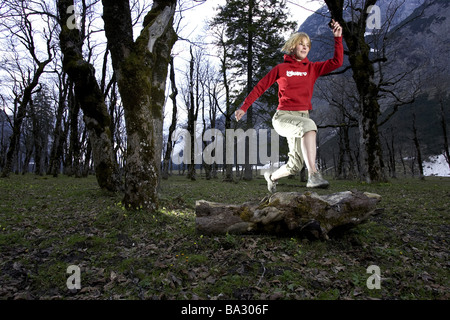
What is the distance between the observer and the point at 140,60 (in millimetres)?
7059

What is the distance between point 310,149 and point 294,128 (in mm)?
291

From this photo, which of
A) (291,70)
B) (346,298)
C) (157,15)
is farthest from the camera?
(157,15)

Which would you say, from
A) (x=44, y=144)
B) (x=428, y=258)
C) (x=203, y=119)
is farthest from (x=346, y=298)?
(x=44, y=144)

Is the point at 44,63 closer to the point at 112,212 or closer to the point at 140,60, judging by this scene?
the point at 140,60

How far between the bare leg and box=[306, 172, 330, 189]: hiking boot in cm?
5

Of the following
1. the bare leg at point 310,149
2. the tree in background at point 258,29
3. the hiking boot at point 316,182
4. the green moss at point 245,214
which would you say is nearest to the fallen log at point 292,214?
the green moss at point 245,214

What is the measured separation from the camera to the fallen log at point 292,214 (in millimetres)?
4992

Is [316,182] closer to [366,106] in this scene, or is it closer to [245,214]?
[245,214]

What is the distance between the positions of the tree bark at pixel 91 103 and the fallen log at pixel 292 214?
635 centimetres
